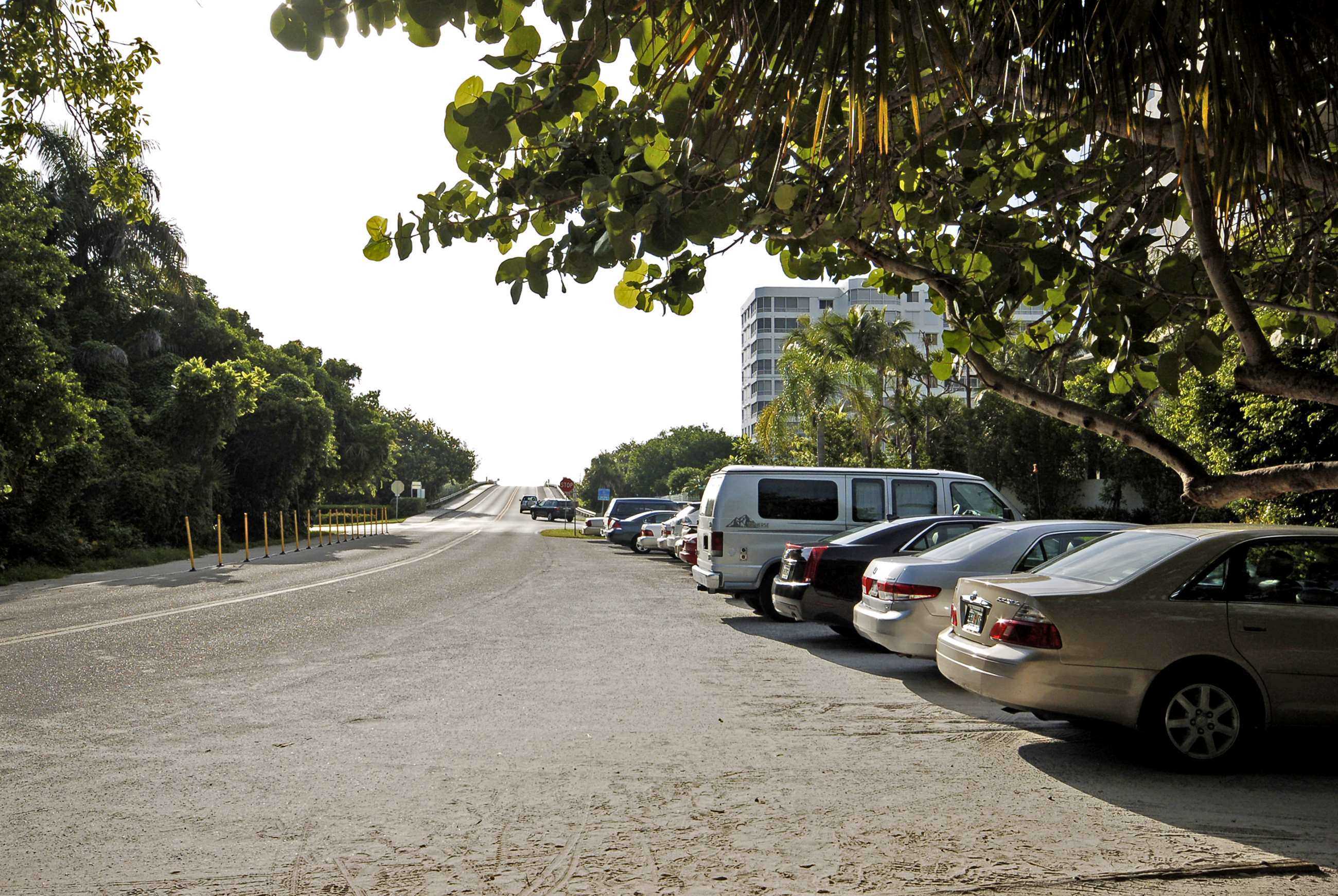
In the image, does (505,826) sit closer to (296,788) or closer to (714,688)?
(296,788)

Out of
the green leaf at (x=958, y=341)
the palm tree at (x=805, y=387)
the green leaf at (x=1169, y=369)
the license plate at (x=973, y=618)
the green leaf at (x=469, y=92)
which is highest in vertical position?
the palm tree at (x=805, y=387)

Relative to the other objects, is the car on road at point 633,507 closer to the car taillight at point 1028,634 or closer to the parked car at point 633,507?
the parked car at point 633,507

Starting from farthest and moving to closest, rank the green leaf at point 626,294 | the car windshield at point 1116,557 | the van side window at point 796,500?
the van side window at point 796,500 < the car windshield at point 1116,557 < the green leaf at point 626,294

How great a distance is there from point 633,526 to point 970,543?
89.7 feet

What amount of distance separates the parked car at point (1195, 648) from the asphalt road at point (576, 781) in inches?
13.1

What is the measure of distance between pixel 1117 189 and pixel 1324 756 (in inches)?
148

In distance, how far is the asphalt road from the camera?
14.0 ft

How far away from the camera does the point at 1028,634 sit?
6285 mm

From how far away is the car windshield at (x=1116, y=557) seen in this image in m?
6.48

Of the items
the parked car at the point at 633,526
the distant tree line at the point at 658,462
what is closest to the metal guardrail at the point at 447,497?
the distant tree line at the point at 658,462

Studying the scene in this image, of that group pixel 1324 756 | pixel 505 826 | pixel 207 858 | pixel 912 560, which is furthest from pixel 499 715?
pixel 1324 756

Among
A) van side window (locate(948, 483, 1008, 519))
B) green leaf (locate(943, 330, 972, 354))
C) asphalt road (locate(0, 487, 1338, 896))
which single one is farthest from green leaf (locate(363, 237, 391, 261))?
van side window (locate(948, 483, 1008, 519))

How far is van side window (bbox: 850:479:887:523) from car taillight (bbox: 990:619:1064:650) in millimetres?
8320

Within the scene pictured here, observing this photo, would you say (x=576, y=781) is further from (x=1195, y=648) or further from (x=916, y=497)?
(x=916, y=497)
